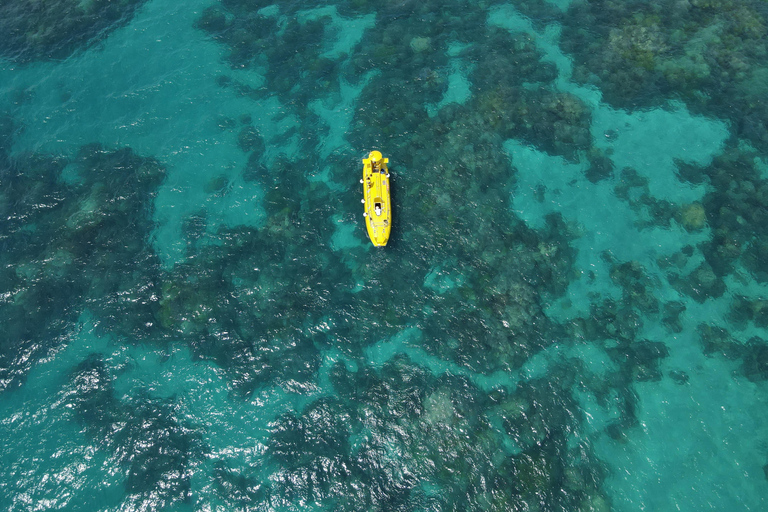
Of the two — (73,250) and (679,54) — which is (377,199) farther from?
(679,54)

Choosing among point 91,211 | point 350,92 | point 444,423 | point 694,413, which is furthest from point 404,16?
point 694,413

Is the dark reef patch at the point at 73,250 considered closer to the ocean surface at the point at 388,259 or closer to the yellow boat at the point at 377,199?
the ocean surface at the point at 388,259

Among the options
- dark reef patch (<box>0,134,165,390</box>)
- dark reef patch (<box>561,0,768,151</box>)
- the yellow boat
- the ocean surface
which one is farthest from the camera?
dark reef patch (<box>561,0,768,151</box>)

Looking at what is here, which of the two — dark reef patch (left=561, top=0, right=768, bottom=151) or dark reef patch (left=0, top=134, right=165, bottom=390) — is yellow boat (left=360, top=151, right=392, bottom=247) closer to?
dark reef patch (left=0, top=134, right=165, bottom=390)

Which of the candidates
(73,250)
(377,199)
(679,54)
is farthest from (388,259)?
(679,54)

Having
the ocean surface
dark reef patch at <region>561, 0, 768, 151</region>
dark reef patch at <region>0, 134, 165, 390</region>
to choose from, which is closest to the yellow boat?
the ocean surface
